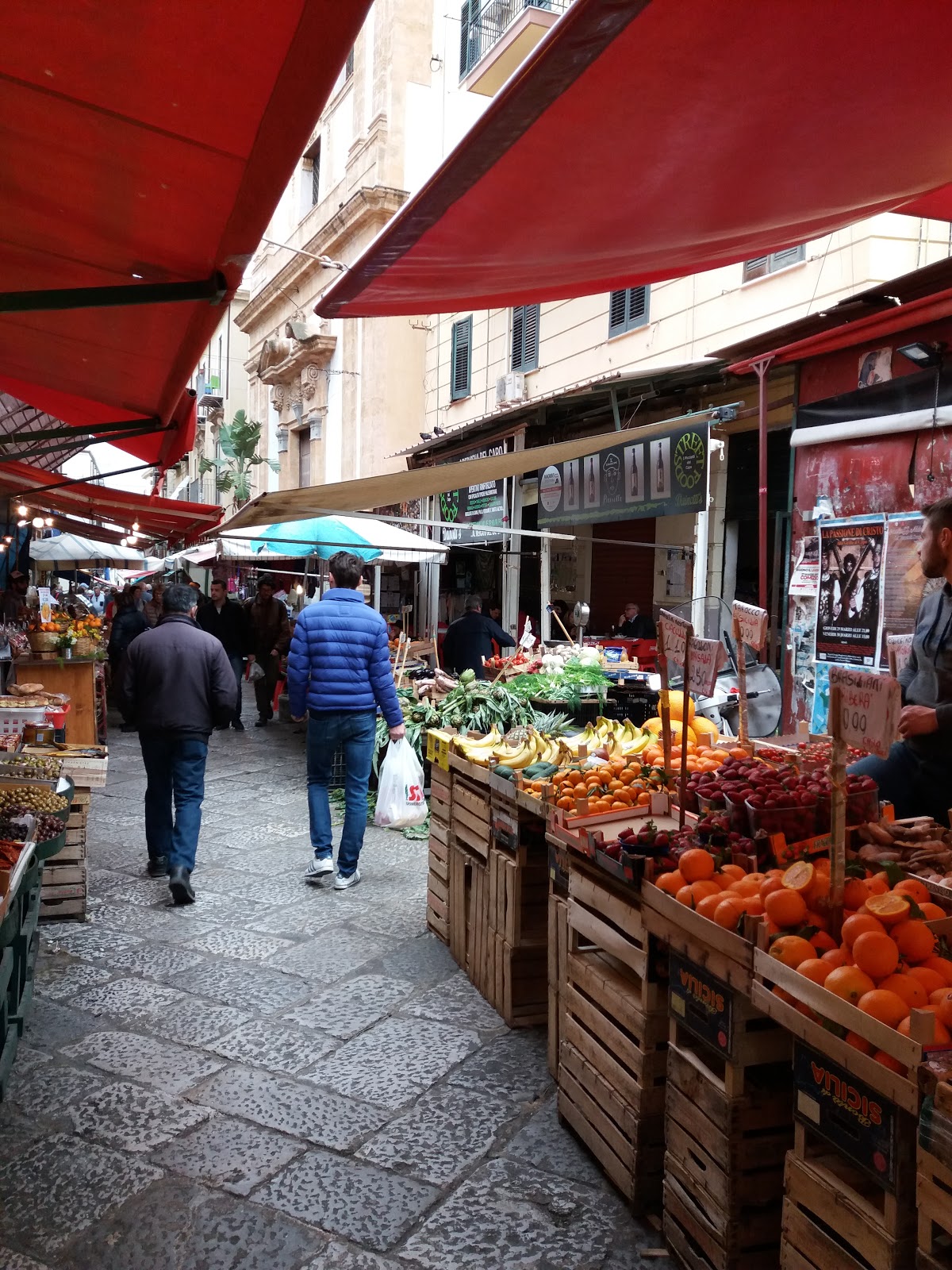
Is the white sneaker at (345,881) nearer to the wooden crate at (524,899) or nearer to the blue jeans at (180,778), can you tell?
the blue jeans at (180,778)

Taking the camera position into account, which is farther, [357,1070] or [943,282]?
[943,282]

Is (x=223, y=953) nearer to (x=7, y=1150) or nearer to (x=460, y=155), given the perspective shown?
(x=7, y=1150)

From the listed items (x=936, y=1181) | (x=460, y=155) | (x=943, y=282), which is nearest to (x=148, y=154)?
(x=460, y=155)

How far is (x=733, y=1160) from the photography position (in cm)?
236

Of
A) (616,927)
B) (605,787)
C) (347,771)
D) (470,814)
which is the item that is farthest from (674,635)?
(347,771)

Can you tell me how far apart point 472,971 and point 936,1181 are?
3.03 m

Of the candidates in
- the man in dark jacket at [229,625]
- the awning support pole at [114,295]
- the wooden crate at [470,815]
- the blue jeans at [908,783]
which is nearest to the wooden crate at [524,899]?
the wooden crate at [470,815]

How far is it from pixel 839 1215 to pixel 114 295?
10.3ft

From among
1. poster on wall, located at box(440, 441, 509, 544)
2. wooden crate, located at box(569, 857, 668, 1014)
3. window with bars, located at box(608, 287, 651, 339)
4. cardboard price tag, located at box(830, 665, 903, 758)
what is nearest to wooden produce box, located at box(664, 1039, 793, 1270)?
wooden crate, located at box(569, 857, 668, 1014)

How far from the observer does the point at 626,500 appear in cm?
1017

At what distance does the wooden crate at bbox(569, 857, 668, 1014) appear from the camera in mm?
2816

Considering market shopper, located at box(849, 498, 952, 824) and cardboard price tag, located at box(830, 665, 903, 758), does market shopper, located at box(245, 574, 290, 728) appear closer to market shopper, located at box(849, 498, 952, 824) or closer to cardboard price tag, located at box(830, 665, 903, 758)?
market shopper, located at box(849, 498, 952, 824)

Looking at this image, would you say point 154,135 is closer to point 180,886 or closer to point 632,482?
point 180,886

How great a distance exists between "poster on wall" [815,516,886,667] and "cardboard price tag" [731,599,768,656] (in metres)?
3.01
